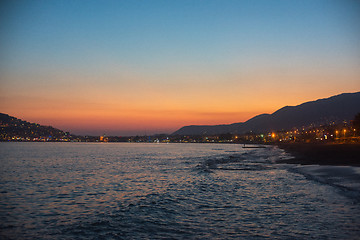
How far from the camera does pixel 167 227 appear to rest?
12.5 m

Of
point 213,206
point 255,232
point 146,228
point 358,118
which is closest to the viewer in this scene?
point 255,232

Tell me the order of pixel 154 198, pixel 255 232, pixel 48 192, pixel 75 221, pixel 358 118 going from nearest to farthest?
pixel 255 232 < pixel 75 221 < pixel 154 198 < pixel 48 192 < pixel 358 118

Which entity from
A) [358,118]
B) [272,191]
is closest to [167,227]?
[272,191]

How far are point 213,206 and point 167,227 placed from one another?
15.3 ft

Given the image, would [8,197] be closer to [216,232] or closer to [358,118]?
[216,232]

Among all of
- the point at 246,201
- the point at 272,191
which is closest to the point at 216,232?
the point at 246,201

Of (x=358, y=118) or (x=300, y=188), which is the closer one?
(x=300, y=188)

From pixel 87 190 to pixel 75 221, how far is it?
10147 mm

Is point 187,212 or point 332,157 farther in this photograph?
point 332,157

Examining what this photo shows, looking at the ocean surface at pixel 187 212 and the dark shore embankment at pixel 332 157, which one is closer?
the ocean surface at pixel 187 212

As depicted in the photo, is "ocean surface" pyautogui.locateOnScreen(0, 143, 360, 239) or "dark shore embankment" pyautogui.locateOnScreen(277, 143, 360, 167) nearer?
"ocean surface" pyautogui.locateOnScreen(0, 143, 360, 239)

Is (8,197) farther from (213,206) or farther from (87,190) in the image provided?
(213,206)

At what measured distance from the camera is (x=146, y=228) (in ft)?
41.1

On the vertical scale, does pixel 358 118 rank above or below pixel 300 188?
above
